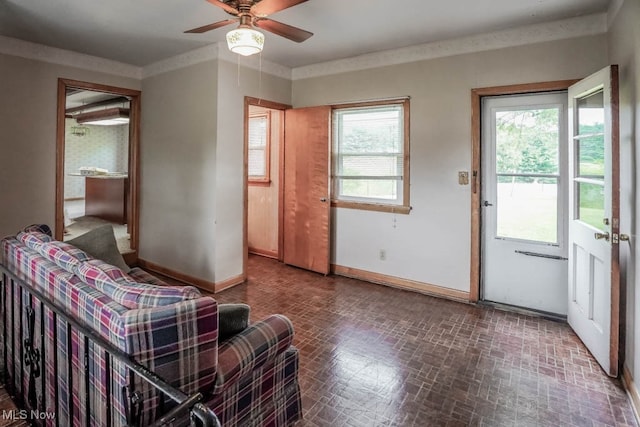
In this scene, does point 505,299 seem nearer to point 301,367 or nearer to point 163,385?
point 301,367

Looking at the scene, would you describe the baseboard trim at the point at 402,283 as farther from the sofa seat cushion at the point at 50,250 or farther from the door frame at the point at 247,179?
the sofa seat cushion at the point at 50,250

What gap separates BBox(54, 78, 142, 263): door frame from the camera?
405 cm

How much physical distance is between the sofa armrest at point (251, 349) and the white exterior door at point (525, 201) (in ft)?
8.59

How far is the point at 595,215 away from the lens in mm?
2598

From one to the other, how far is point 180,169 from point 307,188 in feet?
5.01

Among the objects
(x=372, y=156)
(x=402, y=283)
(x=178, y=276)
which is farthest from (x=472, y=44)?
(x=178, y=276)

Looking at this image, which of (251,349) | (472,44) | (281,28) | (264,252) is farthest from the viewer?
(264,252)

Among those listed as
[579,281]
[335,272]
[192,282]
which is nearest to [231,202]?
[192,282]

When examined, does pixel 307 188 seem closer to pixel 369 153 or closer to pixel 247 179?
pixel 247 179

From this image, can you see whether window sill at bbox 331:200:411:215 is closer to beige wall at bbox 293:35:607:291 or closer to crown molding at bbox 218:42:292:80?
beige wall at bbox 293:35:607:291

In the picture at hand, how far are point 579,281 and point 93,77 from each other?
532 centimetres

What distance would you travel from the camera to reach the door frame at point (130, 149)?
405cm

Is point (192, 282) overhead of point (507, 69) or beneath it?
beneath

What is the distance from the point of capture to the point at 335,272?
463cm
